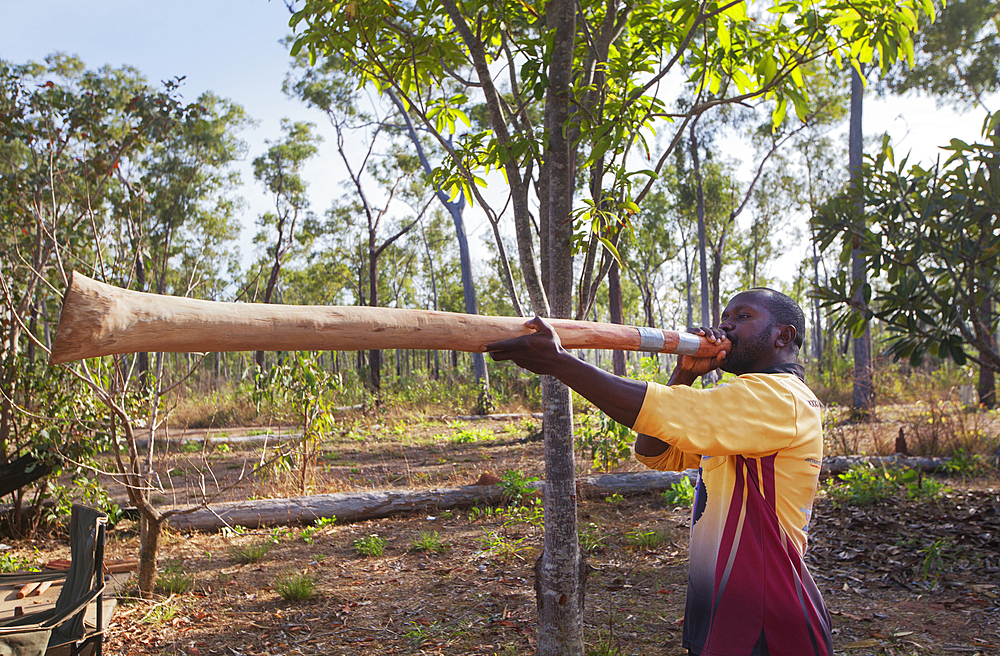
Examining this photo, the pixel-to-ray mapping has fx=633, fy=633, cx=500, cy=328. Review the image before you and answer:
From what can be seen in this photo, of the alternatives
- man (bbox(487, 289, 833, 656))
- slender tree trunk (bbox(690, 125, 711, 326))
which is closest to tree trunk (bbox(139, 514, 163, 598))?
man (bbox(487, 289, 833, 656))

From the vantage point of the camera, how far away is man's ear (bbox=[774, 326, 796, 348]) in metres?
1.70

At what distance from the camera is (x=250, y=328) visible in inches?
48.6

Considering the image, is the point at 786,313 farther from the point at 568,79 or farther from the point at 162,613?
the point at 162,613

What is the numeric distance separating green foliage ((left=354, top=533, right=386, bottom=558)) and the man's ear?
4276 millimetres

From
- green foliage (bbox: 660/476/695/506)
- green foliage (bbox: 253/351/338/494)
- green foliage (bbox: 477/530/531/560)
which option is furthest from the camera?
green foliage (bbox: 253/351/338/494)

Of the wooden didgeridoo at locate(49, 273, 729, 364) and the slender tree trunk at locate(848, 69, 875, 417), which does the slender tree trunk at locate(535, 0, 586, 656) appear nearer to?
the wooden didgeridoo at locate(49, 273, 729, 364)

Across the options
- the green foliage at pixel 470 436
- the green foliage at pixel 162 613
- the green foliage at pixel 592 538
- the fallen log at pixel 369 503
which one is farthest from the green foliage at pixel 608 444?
the green foliage at pixel 162 613

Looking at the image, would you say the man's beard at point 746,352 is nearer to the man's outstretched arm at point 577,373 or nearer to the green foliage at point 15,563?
the man's outstretched arm at point 577,373

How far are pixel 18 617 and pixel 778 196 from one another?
25.9 meters

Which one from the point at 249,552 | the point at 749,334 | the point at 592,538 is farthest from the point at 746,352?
the point at 249,552

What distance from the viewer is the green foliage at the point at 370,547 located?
518 centimetres

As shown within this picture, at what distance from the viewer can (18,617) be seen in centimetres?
325

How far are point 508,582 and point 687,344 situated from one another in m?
3.35

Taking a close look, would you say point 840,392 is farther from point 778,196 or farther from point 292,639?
point 292,639
